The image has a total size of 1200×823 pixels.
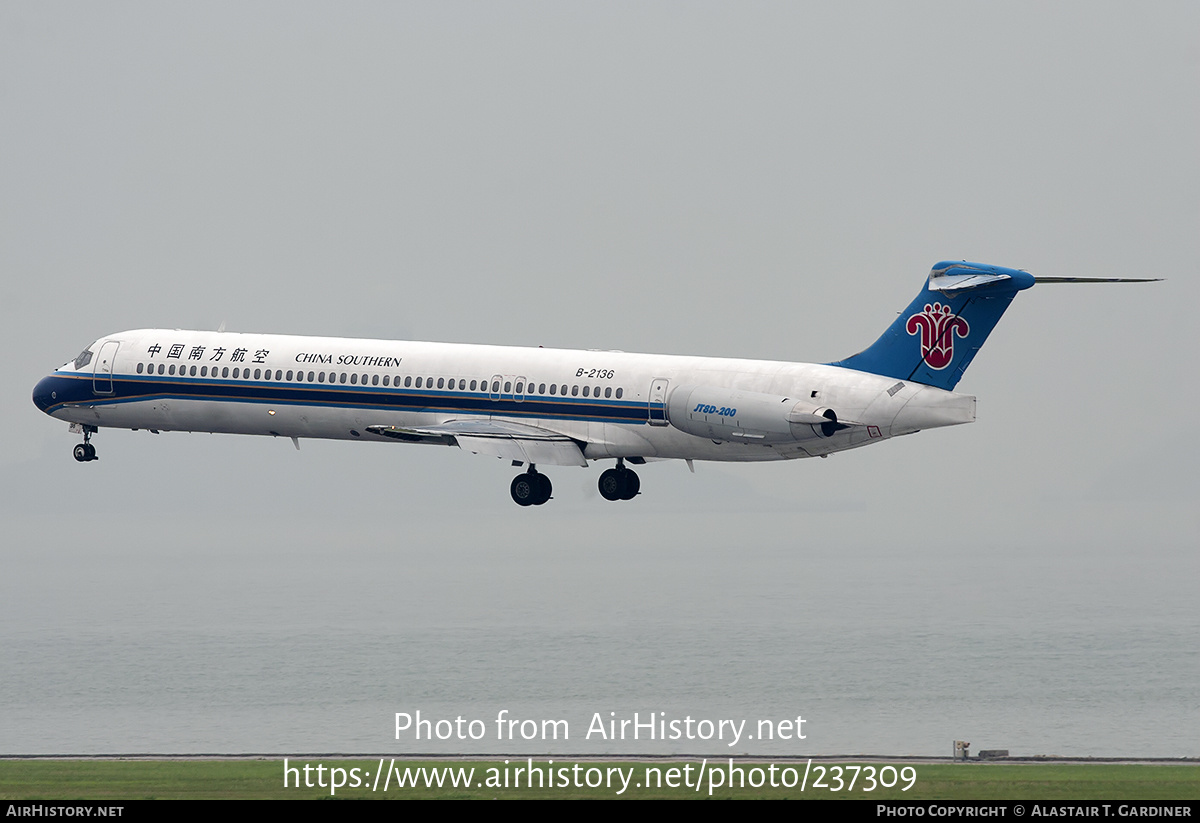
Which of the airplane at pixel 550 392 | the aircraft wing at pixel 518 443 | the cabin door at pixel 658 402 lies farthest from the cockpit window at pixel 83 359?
the cabin door at pixel 658 402

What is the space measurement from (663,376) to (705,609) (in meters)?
103

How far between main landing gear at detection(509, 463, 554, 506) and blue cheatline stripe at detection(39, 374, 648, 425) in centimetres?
236

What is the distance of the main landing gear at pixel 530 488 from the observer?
2093 inches

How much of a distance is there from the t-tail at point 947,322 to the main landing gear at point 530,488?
11.2m

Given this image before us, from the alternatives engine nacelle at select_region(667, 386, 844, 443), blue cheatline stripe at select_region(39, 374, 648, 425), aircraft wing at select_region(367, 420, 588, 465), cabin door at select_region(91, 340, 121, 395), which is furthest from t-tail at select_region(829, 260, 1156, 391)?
cabin door at select_region(91, 340, 121, 395)

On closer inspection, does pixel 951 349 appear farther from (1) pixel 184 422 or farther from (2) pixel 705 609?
(2) pixel 705 609

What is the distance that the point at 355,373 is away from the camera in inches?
2115

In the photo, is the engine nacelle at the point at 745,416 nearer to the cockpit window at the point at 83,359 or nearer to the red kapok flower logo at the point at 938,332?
the red kapok flower logo at the point at 938,332

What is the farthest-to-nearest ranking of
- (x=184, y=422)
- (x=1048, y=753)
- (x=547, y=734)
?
(x=547, y=734) → (x=1048, y=753) → (x=184, y=422)

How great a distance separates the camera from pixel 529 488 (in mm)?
53156

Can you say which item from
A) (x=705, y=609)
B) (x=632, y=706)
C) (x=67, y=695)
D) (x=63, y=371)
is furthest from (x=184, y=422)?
(x=705, y=609)

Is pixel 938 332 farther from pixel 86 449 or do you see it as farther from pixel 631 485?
pixel 86 449

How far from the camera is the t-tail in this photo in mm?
47312

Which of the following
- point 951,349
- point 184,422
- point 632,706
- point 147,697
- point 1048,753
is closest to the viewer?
point 951,349
